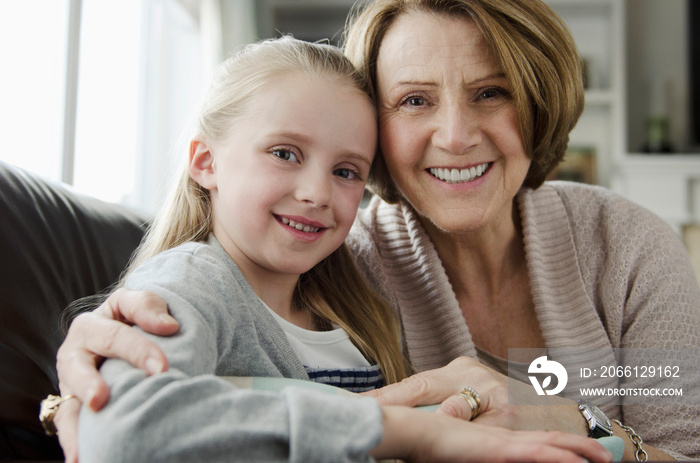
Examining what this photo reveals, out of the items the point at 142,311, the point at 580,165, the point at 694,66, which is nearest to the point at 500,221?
the point at 142,311

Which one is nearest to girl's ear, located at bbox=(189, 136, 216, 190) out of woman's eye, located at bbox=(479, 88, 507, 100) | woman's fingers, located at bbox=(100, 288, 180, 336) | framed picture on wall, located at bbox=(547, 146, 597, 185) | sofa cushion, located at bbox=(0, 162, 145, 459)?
sofa cushion, located at bbox=(0, 162, 145, 459)

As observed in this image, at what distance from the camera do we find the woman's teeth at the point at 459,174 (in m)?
1.25

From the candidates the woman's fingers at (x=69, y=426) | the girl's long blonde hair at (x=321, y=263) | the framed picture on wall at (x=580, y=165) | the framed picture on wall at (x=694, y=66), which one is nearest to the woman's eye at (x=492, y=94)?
the girl's long blonde hair at (x=321, y=263)

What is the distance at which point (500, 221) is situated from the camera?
1.45m

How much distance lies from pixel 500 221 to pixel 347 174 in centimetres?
52

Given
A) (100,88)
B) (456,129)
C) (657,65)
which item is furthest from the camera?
(657,65)

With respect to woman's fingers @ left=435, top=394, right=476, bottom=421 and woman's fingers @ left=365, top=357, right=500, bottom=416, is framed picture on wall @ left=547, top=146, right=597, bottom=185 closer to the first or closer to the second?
woman's fingers @ left=365, top=357, right=500, bottom=416

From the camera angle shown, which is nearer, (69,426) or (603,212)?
(69,426)

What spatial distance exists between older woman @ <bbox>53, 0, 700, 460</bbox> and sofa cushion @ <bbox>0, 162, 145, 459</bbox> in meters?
0.62

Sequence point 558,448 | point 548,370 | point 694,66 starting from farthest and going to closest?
1. point 694,66
2. point 548,370
3. point 558,448

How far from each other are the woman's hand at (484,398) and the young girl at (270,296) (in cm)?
15

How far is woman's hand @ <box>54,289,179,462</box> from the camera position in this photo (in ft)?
2.04

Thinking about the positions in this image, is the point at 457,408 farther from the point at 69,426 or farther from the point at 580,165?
the point at 580,165

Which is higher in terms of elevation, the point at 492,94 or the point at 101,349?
the point at 492,94
